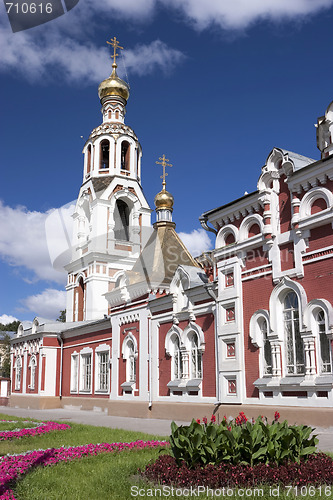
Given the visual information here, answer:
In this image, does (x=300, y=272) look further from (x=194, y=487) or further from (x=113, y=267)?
(x=113, y=267)

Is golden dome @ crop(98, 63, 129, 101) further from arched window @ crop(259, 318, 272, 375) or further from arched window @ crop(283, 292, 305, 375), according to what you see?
arched window @ crop(283, 292, 305, 375)

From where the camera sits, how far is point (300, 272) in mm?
11672

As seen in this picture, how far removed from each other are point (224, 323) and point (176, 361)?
3.18m

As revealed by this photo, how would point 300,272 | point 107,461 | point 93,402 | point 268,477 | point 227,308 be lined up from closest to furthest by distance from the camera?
point 268,477 → point 107,461 → point 300,272 → point 227,308 → point 93,402

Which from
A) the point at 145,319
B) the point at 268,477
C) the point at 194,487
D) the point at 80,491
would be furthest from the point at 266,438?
the point at 145,319

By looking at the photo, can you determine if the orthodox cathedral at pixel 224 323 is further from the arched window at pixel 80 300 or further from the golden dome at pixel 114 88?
the golden dome at pixel 114 88

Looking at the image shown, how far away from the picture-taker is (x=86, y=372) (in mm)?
22719

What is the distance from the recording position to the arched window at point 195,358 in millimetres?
15094

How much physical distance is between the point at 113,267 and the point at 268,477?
932 inches

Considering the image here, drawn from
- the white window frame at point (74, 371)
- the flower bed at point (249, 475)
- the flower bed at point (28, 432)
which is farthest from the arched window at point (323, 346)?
the white window frame at point (74, 371)

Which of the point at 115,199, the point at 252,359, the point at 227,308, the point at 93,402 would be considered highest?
the point at 115,199

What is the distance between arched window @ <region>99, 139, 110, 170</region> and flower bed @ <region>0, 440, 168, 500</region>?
942 inches

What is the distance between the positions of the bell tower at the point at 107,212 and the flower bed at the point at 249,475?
22.4m

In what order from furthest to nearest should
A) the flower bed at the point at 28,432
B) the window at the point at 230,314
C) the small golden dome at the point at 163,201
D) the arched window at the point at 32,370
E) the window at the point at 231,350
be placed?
the arched window at the point at 32,370 → the small golden dome at the point at 163,201 → the window at the point at 230,314 → the window at the point at 231,350 → the flower bed at the point at 28,432
